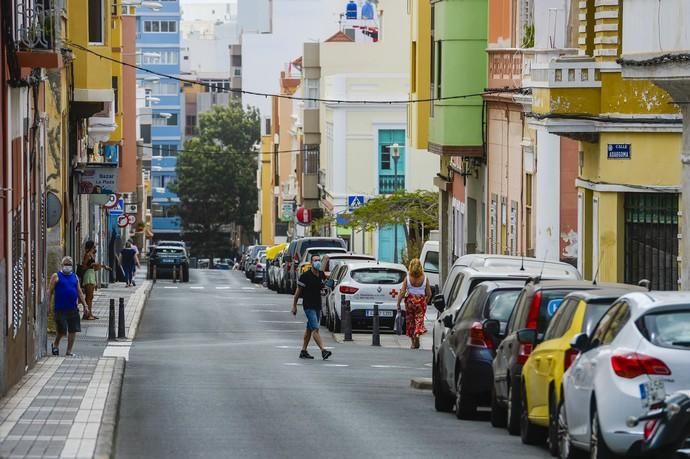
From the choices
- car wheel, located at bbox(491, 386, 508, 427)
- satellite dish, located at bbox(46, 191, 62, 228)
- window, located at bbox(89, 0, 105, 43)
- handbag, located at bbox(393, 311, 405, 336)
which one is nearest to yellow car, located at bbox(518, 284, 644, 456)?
car wheel, located at bbox(491, 386, 508, 427)

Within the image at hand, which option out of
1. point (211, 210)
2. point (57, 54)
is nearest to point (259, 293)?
point (57, 54)

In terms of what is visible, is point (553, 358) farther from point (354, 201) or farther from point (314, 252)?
point (354, 201)

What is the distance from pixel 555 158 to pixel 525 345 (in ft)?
61.6

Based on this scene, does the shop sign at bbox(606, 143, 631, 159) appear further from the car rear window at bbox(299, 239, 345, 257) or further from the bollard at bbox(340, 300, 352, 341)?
the car rear window at bbox(299, 239, 345, 257)

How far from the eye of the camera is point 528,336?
16422 mm

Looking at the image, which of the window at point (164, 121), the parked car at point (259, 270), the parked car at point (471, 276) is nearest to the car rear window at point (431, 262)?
the parked car at point (259, 270)

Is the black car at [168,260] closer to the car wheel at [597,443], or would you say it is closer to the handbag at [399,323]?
the handbag at [399,323]

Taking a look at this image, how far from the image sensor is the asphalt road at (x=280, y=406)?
15.9 m

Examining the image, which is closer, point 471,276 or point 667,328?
point 667,328

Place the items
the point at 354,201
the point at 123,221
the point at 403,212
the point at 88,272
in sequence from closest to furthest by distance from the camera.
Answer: the point at 88,272 → the point at 403,212 → the point at 123,221 → the point at 354,201

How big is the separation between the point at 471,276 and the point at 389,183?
51213mm

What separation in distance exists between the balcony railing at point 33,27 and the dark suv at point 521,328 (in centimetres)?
771

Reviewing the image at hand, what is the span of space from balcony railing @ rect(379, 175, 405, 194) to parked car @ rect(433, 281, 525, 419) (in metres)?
52.6

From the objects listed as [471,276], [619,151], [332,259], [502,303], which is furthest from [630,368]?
[332,259]
